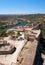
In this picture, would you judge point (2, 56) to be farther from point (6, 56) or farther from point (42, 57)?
point (42, 57)

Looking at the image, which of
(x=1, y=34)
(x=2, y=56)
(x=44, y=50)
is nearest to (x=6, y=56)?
(x=2, y=56)

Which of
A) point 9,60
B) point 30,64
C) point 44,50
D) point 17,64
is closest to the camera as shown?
point 30,64

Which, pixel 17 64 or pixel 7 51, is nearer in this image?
pixel 17 64

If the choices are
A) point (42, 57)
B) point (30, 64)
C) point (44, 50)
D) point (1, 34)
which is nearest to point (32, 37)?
point (44, 50)

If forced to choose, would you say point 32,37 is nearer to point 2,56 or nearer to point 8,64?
→ point 2,56

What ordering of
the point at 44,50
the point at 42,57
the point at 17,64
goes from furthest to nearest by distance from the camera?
the point at 44,50
the point at 42,57
the point at 17,64

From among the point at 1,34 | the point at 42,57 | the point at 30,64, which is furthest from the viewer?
the point at 1,34

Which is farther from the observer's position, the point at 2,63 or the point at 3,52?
the point at 3,52

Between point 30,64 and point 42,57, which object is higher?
point 30,64

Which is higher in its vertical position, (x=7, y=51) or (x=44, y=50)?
(x=7, y=51)
